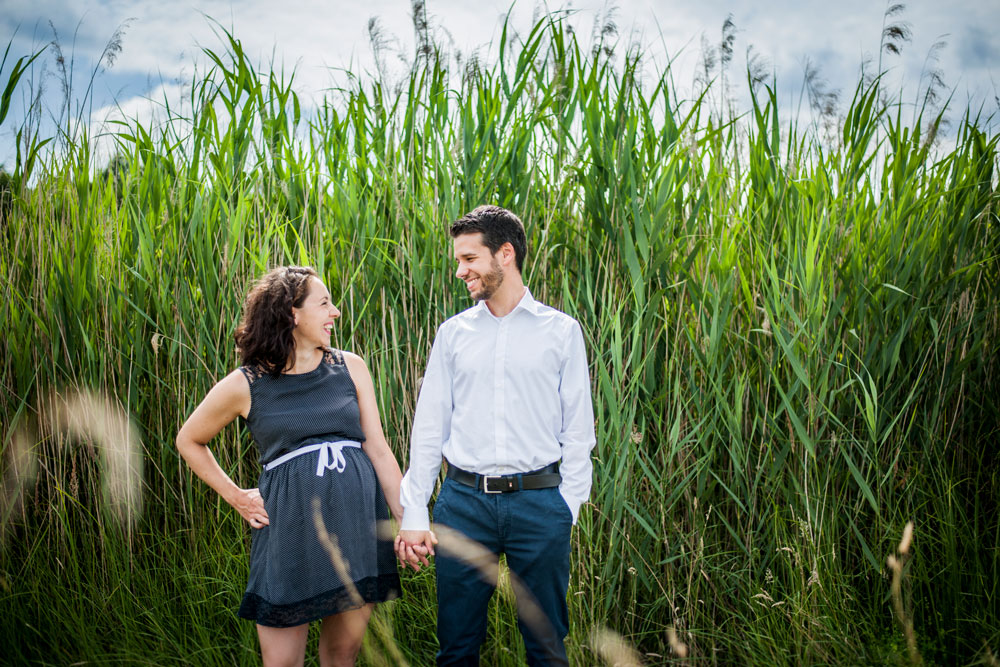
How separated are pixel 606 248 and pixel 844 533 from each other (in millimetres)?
1513

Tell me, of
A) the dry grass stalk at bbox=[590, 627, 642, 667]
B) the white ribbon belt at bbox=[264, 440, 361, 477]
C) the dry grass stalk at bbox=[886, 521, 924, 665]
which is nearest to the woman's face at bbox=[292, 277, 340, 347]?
the white ribbon belt at bbox=[264, 440, 361, 477]

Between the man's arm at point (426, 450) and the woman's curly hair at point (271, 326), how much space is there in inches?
16.6

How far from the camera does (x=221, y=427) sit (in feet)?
6.25

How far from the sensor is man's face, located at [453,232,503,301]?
1.89 meters

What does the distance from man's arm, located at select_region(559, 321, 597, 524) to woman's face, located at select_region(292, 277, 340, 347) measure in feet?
2.33

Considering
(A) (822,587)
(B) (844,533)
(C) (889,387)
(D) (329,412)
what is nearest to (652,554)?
(A) (822,587)

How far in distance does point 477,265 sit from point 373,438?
64 cm

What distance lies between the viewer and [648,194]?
2.71 meters

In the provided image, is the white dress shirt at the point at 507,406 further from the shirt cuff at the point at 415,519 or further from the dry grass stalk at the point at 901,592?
the dry grass stalk at the point at 901,592

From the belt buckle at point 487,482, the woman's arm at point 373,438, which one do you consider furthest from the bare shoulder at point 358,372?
the belt buckle at point 487,482

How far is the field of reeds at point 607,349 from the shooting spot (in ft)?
8.14

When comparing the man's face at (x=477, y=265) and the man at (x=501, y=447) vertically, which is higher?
the man's face at (x=477, y=265)

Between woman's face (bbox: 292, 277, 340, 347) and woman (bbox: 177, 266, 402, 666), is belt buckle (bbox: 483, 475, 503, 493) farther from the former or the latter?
woman's face (bbox: 292, 277, 340, 347)

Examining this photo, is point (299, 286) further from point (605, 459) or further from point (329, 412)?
point (605, 459)
